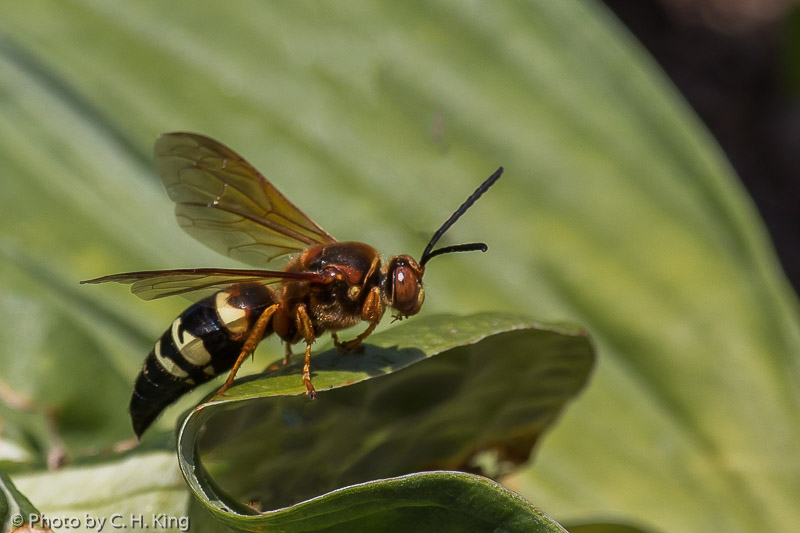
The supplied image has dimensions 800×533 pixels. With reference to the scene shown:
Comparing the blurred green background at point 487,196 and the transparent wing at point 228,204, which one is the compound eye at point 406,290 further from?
the blurred green background at point 487,196

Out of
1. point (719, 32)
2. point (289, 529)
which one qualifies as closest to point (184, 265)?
point (289, 529)

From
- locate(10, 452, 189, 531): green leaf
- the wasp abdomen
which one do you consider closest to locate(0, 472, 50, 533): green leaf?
locate(10, 452, 189, 531): green leaf

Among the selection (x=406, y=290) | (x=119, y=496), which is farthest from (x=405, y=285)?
(x=119, y=496)

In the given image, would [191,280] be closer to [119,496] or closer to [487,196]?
[119,496]

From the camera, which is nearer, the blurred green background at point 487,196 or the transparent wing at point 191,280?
the transparent wing at point 191,280

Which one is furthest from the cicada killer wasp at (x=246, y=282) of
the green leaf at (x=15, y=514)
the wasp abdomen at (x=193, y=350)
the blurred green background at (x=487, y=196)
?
the blurred green background at (x=487, y=196)

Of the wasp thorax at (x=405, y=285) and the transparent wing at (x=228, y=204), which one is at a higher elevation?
the wasp thorax at (x=405, y=285)

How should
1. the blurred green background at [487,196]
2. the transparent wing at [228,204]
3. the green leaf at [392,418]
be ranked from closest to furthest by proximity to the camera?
1. the green leaf at [392,418]
2. the transparent wing at [228,204]
3. the blurred green background at [487,196]

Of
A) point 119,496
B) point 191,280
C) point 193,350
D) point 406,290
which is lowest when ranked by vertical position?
point 119,496
